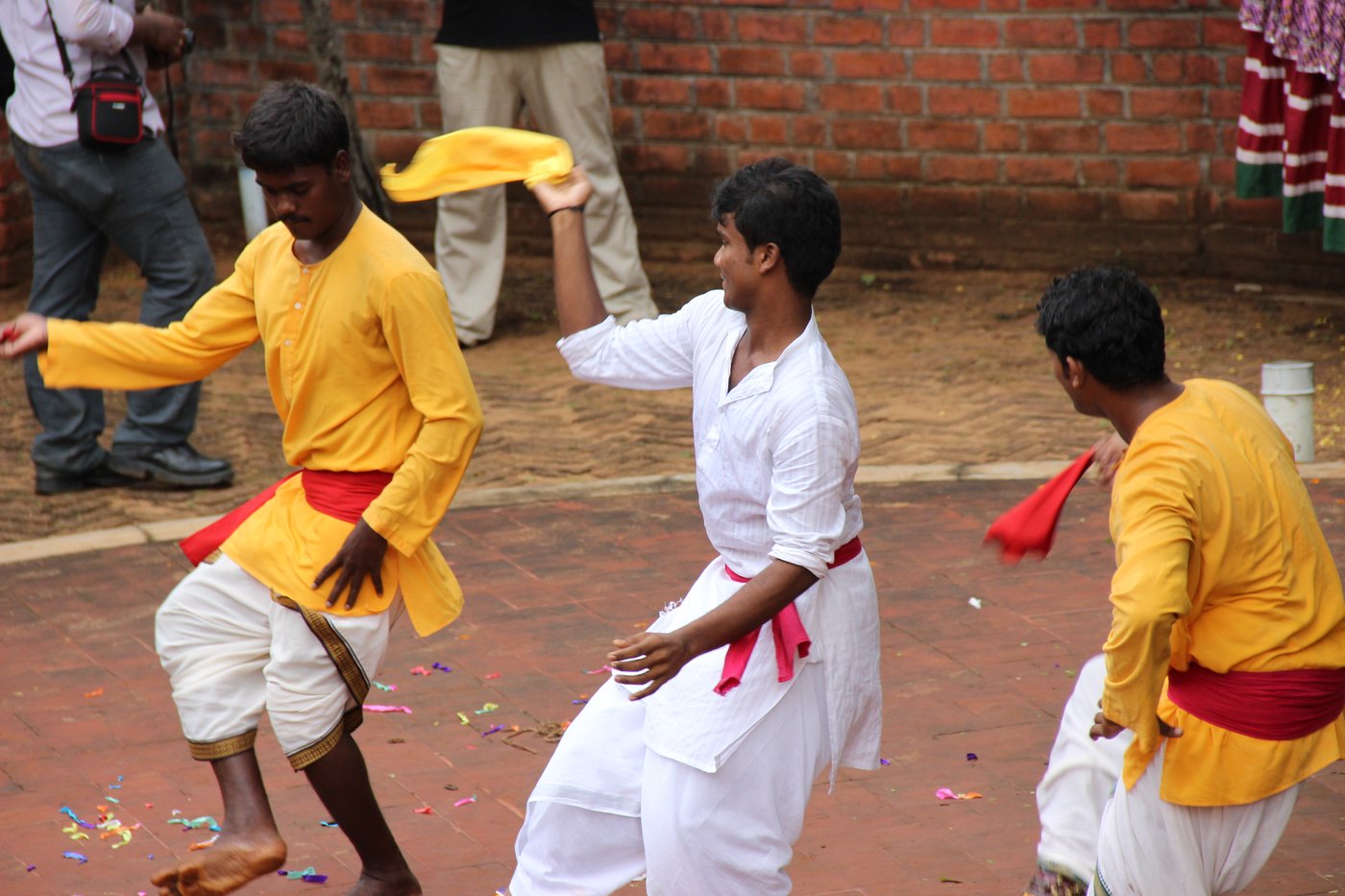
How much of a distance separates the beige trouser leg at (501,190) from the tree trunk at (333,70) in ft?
2.25

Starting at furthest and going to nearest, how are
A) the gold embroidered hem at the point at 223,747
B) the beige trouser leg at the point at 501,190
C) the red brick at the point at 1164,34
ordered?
the red brick at the point at 1164,34 → the beige trouser leg at the point at 501,190 → the gold embroidered hem at the point at 223,747

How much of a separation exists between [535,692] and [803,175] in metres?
2.33

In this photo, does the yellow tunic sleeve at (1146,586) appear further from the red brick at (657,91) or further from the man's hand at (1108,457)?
the red brick at (657,91)

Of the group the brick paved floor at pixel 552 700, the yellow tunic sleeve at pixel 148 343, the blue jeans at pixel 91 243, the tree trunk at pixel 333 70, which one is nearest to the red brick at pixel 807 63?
the tree trunk at pixel 333 70

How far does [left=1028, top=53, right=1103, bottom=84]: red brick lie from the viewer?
989 centimetres

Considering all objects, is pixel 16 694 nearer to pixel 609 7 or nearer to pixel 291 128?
pixel 291 128

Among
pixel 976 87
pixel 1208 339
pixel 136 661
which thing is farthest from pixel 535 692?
pixel 976 87

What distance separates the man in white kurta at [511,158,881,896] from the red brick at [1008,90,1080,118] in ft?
23.0

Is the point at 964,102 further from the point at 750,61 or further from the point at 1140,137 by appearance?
the point at 750,61

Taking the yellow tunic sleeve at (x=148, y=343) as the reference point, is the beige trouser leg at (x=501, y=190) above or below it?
below

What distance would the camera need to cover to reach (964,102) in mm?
10203

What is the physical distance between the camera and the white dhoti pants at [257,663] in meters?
3.67

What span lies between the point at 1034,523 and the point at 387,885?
1.57 m

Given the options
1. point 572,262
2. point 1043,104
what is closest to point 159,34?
point 572,262
